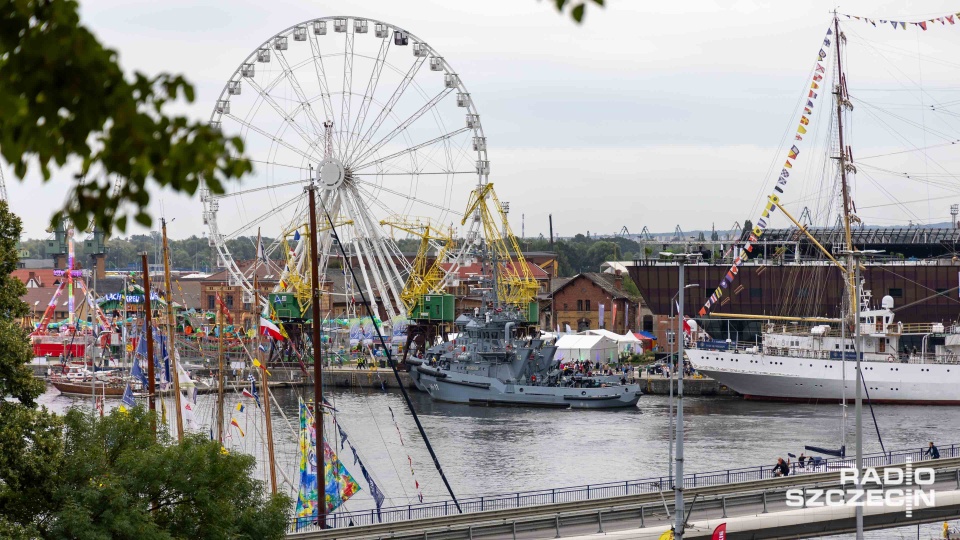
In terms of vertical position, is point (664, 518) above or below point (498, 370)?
above

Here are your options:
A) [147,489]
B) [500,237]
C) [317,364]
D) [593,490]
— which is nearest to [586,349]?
[500,237]

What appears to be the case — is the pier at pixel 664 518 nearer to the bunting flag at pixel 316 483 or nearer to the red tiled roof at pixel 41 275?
the bunting flag at pixel 316 483

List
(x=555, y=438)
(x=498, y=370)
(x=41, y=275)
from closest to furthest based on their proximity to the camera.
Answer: (x=555, y=438)
(x=498, y=370)
(x=41, y=275)

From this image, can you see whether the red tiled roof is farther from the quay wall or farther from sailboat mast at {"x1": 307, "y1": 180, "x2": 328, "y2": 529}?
sailboat mast at {"x1": 307, "y1": 180, "x2": 328, "y2": 529}

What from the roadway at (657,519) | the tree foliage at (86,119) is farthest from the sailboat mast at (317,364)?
the tree foliage at (86,119)

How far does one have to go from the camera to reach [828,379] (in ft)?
264

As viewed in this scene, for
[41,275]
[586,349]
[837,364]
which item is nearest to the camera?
[837,364]

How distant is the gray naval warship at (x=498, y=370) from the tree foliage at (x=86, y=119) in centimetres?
7313

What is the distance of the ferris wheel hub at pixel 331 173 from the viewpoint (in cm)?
7525

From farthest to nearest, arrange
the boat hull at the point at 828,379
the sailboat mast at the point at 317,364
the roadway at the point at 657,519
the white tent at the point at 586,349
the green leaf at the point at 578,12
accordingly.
Answer: the white tent at the point at 586,349
the boat hull at the point at 828,379
the sailboat mast at the point at 317,364
the roadway at the point at 657,519
the green leaf at the point at 578,12

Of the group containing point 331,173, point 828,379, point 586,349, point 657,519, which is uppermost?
point 331,173

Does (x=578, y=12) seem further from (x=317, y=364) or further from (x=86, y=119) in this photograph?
(x=317, y=364)

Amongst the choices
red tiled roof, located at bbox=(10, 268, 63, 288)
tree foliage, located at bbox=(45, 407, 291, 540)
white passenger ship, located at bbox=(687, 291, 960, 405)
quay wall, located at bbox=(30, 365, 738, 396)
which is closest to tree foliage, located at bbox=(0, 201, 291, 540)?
tree foliage, located at bbox=(45, 407, 291, 540)

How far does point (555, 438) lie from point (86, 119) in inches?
2206
